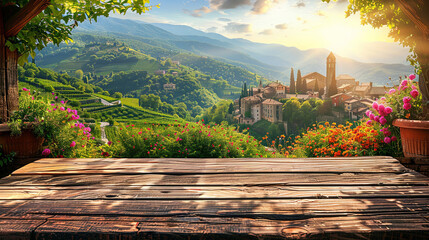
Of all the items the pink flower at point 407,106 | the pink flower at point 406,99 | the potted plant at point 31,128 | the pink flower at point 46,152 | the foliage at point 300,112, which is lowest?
the foliage at point 300,112

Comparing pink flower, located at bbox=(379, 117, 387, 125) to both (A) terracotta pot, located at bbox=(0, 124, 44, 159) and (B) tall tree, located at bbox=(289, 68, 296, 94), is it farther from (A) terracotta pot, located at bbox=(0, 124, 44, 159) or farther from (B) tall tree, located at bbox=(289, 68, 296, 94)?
(B) tall tree, located at bbox=(289, 68, 296, 94)

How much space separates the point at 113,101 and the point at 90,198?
42258 millimetres

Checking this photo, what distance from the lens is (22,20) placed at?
287 cm

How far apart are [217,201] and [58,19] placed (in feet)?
11.1

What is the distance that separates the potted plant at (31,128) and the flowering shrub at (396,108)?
3812mm

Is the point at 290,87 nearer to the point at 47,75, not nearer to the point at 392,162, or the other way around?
the point at 47,75

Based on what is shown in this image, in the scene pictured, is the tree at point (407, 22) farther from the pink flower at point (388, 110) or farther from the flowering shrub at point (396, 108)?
the pink flower at point (388, 110)

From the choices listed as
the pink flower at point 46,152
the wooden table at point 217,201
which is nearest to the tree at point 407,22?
the wooden table at point 217,201

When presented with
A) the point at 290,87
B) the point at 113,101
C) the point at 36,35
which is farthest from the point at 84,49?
the point at 36,35

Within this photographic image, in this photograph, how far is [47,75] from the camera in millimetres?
32562

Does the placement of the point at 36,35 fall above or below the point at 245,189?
above

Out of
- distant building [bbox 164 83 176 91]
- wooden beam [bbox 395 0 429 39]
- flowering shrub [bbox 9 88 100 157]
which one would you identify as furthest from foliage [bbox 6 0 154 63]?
distant building [bbox 164 83 176 91]

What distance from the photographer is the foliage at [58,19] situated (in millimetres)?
2957

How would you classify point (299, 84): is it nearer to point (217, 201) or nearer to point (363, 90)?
point (363, 90)
